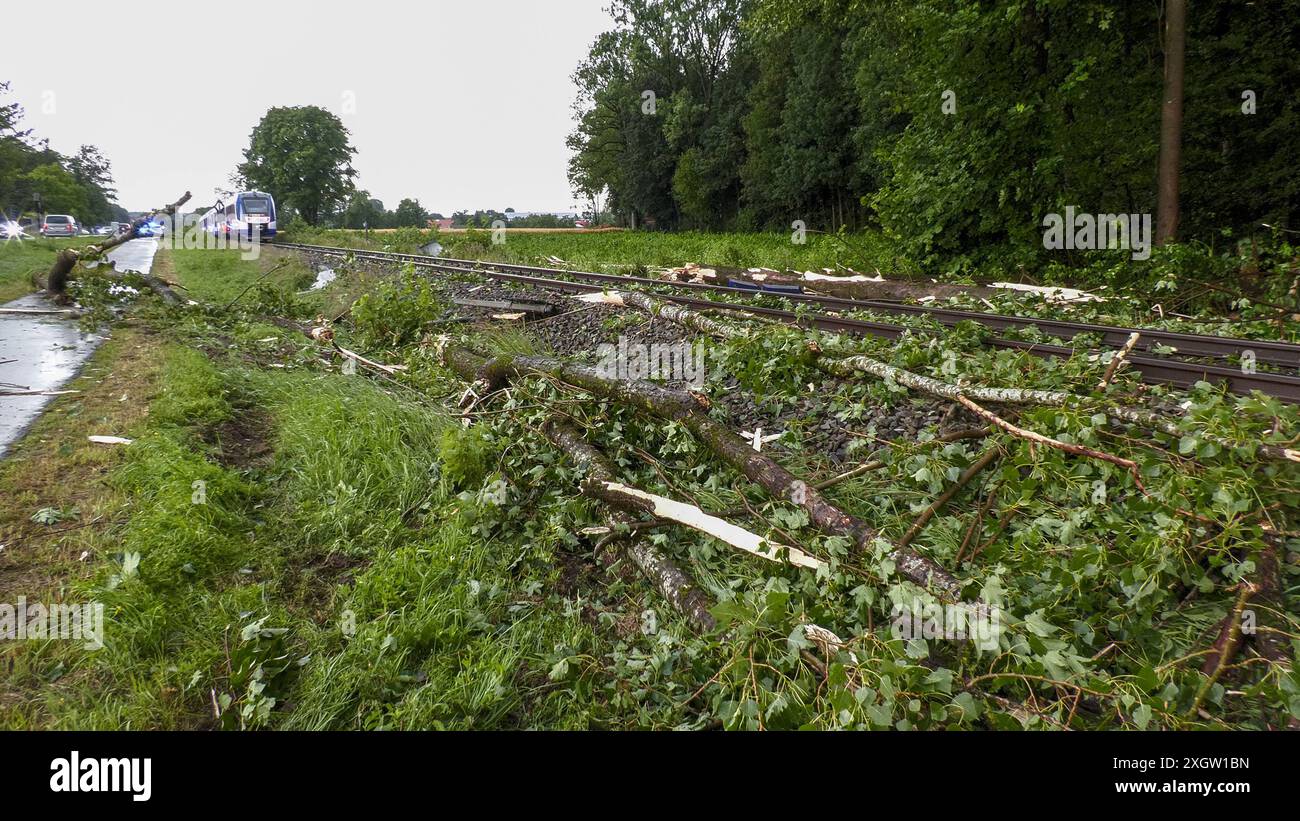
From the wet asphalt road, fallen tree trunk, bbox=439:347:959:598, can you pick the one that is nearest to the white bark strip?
fallen tree trunk, bbox=439:347:959:598

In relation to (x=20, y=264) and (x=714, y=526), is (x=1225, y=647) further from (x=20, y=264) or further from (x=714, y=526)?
(x=20, y=264)

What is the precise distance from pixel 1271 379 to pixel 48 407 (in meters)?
9.90

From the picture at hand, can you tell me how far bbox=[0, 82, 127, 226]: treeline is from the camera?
31109 millimetres

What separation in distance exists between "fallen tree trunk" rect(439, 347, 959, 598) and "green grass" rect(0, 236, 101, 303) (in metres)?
11.9

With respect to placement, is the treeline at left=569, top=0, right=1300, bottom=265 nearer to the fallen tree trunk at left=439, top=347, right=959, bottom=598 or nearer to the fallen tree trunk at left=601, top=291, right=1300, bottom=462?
the fallen tree trunk at left=601, top=291, right=1300, bottom=462

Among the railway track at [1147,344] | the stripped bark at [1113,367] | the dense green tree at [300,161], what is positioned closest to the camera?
the stripped bark at [1113,367]

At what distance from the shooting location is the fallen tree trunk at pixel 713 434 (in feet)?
10.0

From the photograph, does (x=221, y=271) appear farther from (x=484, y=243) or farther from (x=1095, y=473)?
(x=1095, y=473)

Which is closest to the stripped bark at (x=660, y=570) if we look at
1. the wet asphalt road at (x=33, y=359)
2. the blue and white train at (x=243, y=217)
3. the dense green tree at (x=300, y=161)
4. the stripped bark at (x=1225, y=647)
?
the stripped bark at (x=1225, y=647)

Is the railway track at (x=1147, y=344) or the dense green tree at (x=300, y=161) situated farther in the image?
the dense green tree at (x=300, y=161)

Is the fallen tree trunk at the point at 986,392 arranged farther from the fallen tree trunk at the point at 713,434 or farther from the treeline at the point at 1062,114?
the treeline at the point at 1062,114

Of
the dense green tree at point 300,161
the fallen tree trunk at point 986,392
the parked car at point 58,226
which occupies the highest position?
the dense green tree at point 300,161

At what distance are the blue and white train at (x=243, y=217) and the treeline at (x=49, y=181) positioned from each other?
10.2m
